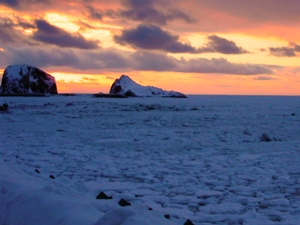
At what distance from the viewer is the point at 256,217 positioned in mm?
4535

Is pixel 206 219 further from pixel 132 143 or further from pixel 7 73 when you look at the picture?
pixel 7 73

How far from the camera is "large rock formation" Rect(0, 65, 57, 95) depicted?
11338cm

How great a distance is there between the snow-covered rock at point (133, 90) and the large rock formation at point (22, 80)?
22830mm

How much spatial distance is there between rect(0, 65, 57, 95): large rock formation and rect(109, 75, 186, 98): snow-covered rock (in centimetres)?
2283

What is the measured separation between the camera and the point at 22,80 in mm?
113875

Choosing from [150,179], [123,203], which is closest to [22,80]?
[150,179]

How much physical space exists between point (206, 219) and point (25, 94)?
114190 mm

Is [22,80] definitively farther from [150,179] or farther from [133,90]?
[150,179]

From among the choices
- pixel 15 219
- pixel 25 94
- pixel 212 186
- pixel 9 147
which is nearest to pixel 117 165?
pixel 212 186

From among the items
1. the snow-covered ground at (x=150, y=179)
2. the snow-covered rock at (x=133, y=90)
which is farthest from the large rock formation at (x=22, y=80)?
the snow-covered ground at (x=150, y=179)

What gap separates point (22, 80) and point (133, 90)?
1339 inches

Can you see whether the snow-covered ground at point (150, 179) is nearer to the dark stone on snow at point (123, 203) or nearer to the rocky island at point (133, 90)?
the dark stone on snow at point (123, 203)

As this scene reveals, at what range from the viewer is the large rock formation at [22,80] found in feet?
372

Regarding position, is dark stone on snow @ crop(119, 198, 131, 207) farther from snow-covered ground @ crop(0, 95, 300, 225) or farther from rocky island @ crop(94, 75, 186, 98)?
rocky island @ crop(94, 75, 186, 98)
